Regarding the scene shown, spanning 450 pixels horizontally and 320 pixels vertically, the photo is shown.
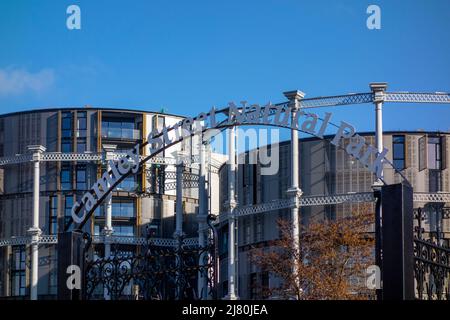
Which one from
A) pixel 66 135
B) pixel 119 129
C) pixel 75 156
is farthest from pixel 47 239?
pixel 119 129

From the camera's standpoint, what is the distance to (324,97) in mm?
65000

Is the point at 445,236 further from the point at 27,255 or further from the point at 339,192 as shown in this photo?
the point at 27,255

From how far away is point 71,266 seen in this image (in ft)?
76.0

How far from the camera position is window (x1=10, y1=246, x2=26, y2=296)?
78825 mm

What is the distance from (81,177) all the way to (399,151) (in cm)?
2437

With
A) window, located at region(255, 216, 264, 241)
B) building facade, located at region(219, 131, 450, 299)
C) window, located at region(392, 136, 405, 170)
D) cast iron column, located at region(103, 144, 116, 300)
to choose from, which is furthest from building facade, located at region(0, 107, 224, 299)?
window, located at region(392, 136, 405, 170)

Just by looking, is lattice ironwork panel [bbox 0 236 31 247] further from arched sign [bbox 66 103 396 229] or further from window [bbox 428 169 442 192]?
arched sign [bbox 66 103 396 229]

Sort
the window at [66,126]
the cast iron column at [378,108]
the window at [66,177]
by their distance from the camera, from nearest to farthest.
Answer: the cast iron column at [378,108]
the window at [66,177]
the window at [66,126]

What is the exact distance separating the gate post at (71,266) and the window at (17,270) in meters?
56.8

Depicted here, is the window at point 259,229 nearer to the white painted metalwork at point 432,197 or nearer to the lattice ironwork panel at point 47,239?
the white painted metalwork at point 432,197

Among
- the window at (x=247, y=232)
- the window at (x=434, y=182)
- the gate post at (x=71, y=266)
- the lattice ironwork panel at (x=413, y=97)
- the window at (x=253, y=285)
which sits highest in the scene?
the lattice ironwork panel at (x=413, y=97)

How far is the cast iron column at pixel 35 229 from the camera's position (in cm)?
7656

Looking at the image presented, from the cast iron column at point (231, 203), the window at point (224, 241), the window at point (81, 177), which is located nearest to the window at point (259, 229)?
the cast iron column at point (231, 203)

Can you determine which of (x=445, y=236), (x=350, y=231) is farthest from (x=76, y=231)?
(x=445, y=236)
